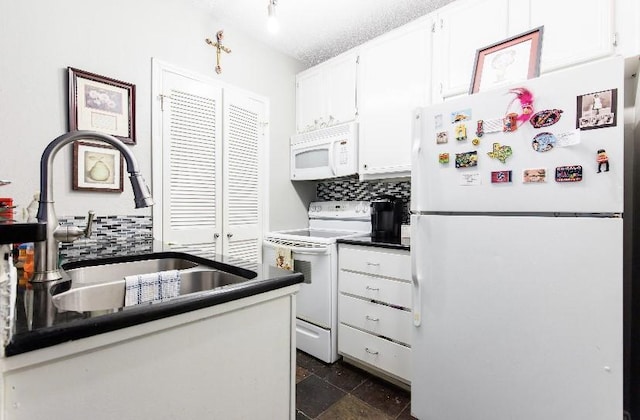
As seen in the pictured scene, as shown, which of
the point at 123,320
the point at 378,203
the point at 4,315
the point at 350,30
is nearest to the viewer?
the point at 4,315

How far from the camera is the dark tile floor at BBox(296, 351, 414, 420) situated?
1687mm

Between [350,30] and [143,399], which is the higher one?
[350,30]

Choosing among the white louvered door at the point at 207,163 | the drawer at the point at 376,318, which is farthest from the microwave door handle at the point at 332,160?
the drawer at the point at 376,318

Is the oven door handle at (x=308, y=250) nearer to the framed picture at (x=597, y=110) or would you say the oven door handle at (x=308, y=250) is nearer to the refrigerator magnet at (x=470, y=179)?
the refrigerator magnet at (x=470, y=179)

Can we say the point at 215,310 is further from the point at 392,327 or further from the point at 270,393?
the point at 392,327

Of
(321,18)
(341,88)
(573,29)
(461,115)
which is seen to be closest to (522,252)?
(461,115)

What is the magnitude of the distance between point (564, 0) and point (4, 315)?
2495 millimetres

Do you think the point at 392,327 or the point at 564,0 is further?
the point at 392,327

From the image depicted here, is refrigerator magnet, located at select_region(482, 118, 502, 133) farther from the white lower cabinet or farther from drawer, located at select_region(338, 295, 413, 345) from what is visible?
drawer, located at select_region(338, 295, 413, 345)

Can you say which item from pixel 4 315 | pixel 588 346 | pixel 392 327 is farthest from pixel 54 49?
pixel 588 346

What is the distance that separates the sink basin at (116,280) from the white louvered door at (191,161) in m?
0.80

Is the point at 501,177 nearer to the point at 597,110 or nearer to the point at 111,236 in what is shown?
the point at 597,110

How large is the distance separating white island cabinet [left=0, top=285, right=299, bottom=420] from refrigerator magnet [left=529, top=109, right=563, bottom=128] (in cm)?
118

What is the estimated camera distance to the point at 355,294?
2105 mm
